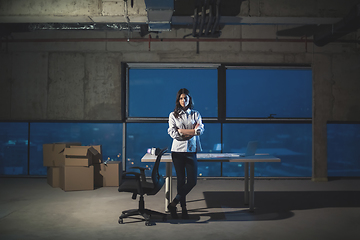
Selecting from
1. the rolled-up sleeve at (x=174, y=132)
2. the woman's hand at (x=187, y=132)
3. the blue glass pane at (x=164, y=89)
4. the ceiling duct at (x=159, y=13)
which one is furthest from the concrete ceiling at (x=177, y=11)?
the woman's hand at (x=187, y=132)

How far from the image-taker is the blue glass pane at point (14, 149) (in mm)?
6555

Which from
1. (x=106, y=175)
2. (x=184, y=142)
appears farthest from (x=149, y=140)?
(x=184, y=142)

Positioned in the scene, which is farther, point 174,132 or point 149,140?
point 149,140

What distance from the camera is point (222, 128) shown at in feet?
21.5

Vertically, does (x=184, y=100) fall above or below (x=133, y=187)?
above

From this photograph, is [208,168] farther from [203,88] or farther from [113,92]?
[113,92]

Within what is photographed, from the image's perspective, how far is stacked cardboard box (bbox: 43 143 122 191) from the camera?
17.4ft

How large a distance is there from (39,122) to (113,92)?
1649 mm

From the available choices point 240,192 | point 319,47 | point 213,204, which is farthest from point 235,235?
point 319,47

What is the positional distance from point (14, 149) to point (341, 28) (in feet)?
21.5

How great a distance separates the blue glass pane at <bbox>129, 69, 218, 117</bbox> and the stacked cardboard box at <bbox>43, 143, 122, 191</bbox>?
1470 millimetres

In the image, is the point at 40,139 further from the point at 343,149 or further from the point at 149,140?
the point at 343,149

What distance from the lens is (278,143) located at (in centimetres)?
665

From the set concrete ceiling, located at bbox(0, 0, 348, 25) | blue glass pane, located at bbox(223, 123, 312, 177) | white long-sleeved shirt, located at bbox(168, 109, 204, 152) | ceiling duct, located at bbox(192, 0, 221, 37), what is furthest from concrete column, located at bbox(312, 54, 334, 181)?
white long-sleeved shirt, located at bbox(168, 109, 204, 152)
